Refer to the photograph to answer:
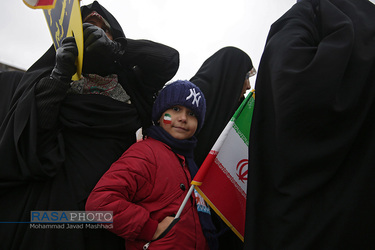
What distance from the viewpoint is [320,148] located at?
1019mm

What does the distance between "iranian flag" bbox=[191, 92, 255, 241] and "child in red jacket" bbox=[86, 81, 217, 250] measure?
126 millimetres

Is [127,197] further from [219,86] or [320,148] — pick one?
[219,86]

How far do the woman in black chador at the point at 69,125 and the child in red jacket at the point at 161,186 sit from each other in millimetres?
150

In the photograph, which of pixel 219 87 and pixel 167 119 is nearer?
pixel 167 119

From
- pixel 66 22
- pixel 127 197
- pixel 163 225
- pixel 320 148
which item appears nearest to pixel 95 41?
pixel 66 22

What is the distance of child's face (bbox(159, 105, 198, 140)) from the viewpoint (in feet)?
5.85

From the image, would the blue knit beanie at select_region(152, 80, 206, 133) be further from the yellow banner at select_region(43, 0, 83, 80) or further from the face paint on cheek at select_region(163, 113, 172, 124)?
the yellow banner at select_region(43, 0, 83, 80)

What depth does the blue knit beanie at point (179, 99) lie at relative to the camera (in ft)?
5.97

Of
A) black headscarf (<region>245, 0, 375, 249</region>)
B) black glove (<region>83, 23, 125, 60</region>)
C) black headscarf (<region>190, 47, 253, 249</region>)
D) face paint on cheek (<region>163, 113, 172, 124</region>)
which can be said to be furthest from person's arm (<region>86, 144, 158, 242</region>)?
black headscarf (<region>190, 47, 253, 249</region>)

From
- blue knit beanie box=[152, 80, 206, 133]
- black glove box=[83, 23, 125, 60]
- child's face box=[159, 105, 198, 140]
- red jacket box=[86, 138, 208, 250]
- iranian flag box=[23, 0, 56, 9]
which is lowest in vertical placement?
red jacket box=[86, 138, 208, 250]

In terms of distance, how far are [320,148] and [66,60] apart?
4.17 feet

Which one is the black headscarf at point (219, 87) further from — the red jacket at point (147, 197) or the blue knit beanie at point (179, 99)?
the red jacket at point (147, 197)

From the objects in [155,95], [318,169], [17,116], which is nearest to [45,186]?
[17,116]

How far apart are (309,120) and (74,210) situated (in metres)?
1.18
